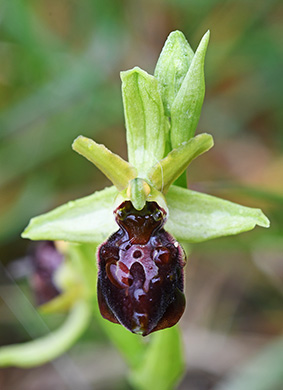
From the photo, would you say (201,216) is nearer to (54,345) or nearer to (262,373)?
(54,345)

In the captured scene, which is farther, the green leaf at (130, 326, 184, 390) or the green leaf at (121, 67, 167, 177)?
the green leaf at (130, 326, 184, 390)

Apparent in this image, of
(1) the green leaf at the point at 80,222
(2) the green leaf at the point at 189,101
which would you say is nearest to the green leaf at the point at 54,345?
(1) the green leaf at the point at 80,222

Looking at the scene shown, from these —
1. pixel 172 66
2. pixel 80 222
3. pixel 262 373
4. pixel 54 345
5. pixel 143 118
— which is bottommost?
pixel 262 373

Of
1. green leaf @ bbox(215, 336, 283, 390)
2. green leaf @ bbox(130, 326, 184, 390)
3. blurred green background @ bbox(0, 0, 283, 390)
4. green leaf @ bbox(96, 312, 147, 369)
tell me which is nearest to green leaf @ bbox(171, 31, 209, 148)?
green leaf @ bbox(130, 326, 184, 390)

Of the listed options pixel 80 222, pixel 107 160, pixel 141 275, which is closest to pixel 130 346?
pixel 80 222

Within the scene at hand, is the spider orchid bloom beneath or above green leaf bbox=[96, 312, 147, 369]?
above

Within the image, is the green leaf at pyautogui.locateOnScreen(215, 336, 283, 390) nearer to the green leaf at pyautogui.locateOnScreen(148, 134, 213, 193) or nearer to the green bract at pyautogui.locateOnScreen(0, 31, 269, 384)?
the green bract at pyautogui.locateOnScreen(0, 31, 269, 384)

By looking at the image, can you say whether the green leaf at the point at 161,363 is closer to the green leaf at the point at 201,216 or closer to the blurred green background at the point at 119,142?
the green leaf at the point at 201,216
